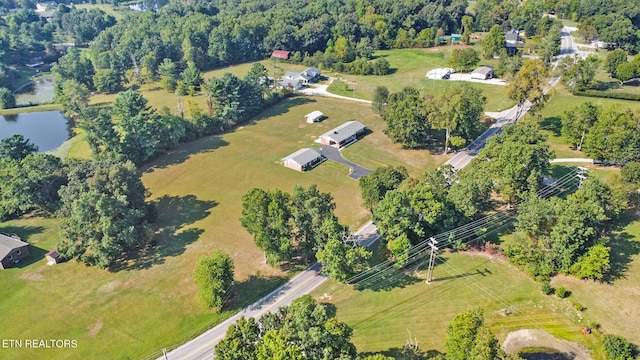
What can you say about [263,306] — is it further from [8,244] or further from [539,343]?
[8,244]

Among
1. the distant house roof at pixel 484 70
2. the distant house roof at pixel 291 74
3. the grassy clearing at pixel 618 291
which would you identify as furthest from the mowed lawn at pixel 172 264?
the distant house roof at pixel 484 70

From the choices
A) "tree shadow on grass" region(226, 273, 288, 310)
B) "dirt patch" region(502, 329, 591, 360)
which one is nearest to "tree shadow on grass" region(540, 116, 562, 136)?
"dirt patch" region(502, 329, 591, 360)

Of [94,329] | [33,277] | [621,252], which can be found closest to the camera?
[94,329]

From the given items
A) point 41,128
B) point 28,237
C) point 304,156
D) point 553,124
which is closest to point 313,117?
point 304,156

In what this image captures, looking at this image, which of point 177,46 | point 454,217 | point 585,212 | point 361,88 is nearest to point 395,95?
point 361,88

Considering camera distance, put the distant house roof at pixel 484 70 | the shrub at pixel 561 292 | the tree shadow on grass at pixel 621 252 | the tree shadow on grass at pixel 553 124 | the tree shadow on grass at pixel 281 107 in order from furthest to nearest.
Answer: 1. the distant house roof at pixel 484 70
2. the tree shadow on grass at pixel 281 107
3. the tree shadow on grass at pixel 553 124
4. the tree shadow on grass at pixel 621 252
5. the shrub at pixel 561 292

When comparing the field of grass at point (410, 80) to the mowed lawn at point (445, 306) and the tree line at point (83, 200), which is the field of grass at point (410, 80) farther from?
the tree line at point (83, 200)

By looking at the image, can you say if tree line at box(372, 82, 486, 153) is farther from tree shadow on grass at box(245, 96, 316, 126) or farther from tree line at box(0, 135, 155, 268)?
tree line at box(0, 135, 155, 268)
